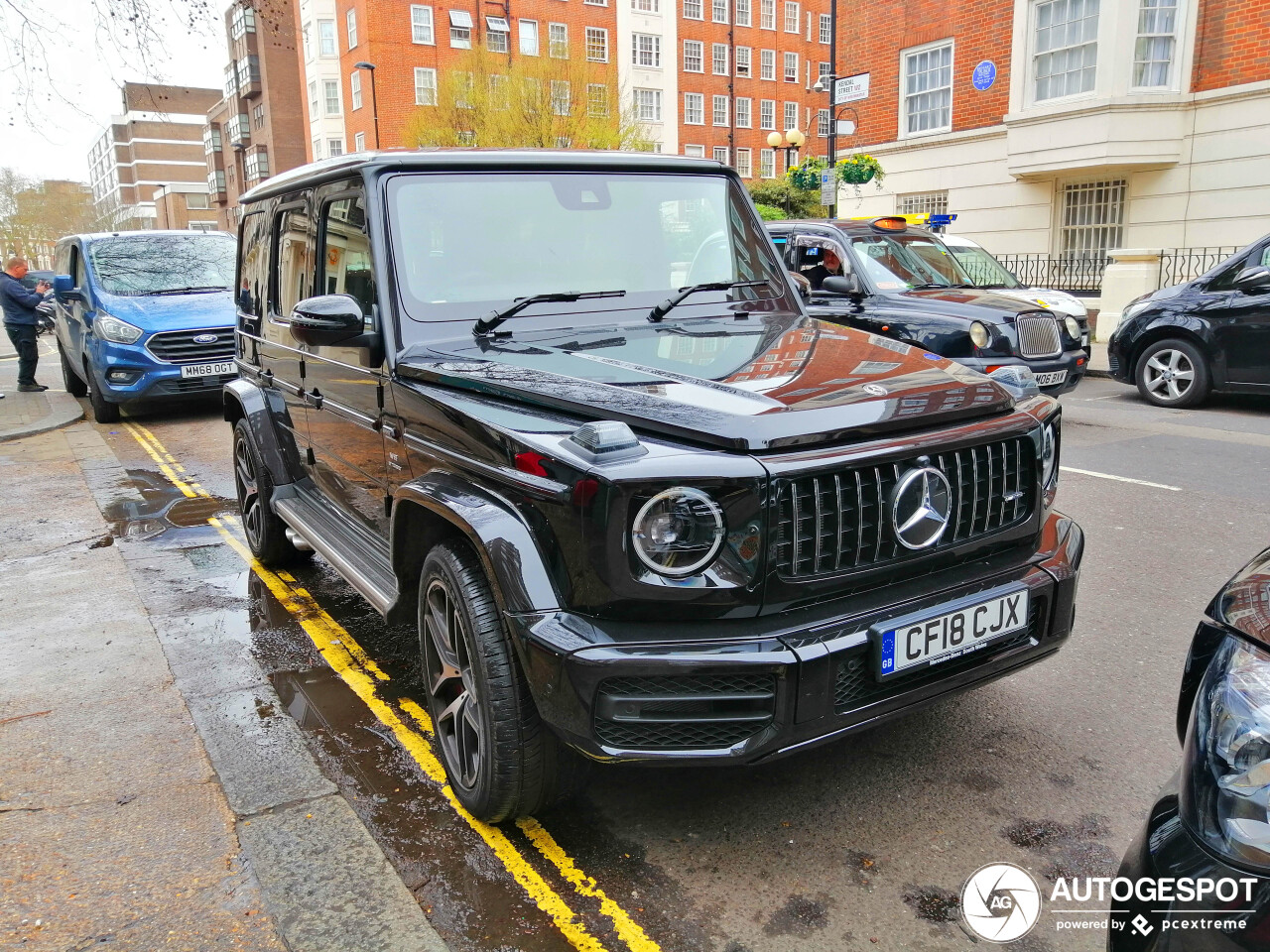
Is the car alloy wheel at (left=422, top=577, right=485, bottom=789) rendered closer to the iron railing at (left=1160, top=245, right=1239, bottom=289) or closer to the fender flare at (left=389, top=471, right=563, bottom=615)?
the fender flare at (left=389, top=471, right=563, bottom=615)

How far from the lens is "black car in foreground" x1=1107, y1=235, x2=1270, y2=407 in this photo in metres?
9.44

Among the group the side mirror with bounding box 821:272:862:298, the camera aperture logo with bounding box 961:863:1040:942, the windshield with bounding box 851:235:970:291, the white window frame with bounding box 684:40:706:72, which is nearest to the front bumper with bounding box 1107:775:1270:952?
the camera aperture logo with bounding box 961:863:1040:942

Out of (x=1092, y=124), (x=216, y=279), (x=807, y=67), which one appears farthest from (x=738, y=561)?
(x=807, y=67)

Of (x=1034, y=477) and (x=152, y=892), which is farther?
(x=1034, y=477)

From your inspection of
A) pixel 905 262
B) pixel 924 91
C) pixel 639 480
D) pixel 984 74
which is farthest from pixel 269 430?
pixel 924 91

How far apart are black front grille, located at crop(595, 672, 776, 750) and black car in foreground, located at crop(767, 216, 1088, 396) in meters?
6.03

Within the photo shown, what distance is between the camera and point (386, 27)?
4581 cm

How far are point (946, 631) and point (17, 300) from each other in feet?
47.5

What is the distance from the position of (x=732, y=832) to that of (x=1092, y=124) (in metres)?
18.1

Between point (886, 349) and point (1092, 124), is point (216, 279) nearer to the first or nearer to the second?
point (886, 349)

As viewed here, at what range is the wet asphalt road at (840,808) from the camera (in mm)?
2504

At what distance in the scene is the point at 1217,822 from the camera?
1.52 metres

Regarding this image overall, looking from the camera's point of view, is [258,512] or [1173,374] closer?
[258,512]

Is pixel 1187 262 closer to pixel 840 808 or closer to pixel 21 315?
pixel 840 808
